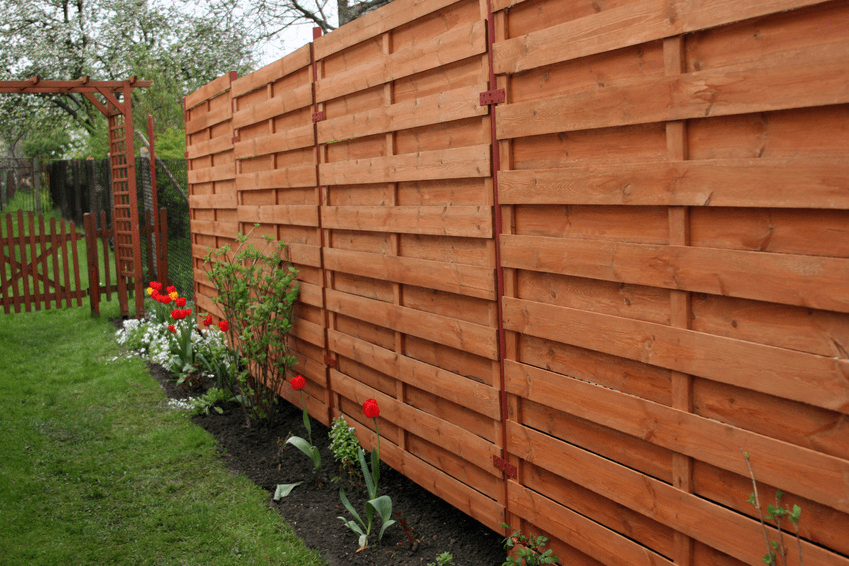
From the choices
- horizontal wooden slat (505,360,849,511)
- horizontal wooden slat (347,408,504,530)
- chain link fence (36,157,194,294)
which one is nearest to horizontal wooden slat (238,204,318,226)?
horizontal wooden slat (347,408,504,530)

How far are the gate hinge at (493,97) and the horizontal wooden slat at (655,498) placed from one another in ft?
4.40

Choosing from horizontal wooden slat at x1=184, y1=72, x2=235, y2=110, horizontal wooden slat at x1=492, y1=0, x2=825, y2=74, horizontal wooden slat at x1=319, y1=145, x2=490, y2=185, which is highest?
horizontal wooden slat at x1=184, y1=72, x2=235, y2=110

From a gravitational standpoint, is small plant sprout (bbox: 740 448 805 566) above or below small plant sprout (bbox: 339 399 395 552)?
above

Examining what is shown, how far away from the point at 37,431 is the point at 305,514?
8.60ft

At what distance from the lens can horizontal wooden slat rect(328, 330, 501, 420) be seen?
3.14 meters

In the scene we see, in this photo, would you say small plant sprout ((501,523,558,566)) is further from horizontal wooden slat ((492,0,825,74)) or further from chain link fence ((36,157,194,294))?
chain link fence ((36,157,194,294))

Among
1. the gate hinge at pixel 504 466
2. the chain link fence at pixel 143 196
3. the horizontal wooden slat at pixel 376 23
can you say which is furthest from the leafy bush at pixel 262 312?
the chain link fence at pixel 143 196

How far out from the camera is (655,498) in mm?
2303

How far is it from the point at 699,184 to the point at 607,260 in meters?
0.44

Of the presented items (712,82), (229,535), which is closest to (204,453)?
(229,535)

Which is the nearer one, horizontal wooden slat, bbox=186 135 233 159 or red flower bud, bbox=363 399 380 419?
red flower bud, bbox=363 399 380 419

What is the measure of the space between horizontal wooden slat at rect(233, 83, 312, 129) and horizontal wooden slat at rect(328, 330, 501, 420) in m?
1.58

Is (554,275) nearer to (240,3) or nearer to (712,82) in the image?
(712,82)

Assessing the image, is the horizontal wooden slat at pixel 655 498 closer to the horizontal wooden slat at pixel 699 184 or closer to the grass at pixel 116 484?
the horizontal wooden slat at pixel 699 184
